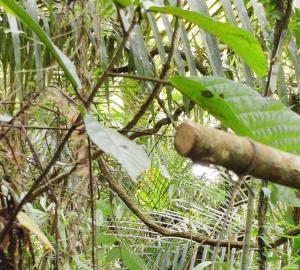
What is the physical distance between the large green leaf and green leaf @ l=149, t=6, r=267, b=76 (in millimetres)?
43

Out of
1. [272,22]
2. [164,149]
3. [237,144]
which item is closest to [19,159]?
[237,144]

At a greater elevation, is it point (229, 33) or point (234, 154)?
point (229, 33)

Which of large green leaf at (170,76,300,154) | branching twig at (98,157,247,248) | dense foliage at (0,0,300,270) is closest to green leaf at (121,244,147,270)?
dense foliage at (0,0,300,270)

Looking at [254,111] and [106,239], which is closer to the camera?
[254,111]

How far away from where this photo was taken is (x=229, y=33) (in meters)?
0.58

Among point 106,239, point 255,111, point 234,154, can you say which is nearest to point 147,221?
point 106,239

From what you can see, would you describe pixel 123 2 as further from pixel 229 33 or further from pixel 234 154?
pixel 234 154

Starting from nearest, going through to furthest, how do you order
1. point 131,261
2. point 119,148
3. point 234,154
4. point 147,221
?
point 234,154, point 119,148, point 131,261, point 147,221

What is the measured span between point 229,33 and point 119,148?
18 cm

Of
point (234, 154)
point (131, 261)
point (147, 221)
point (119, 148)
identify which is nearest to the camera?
point (234, 154)

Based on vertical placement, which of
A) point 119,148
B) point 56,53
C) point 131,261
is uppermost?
point 56,53

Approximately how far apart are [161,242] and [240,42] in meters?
1.22

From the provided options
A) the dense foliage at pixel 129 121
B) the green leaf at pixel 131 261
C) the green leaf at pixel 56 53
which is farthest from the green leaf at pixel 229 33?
the green leaf at pixel 131 261

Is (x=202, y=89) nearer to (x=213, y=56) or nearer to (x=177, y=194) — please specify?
(x=213, y=56)
